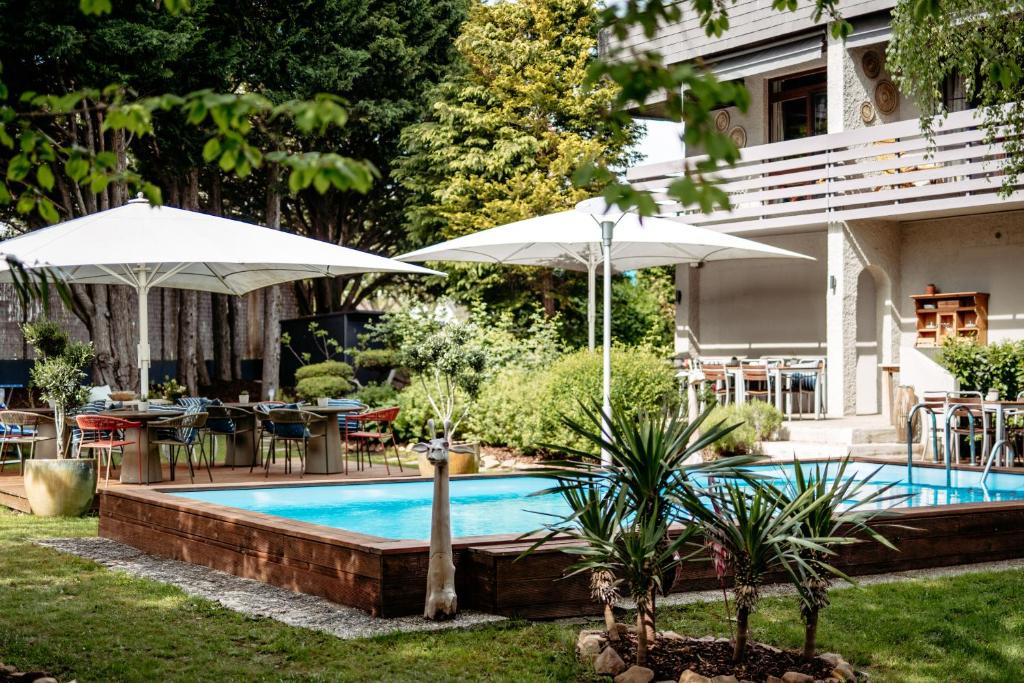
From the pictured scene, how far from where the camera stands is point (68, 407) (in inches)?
426

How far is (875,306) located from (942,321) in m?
1.71

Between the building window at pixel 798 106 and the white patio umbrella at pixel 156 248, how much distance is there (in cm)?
1013

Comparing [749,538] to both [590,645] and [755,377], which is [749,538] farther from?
[755,377]

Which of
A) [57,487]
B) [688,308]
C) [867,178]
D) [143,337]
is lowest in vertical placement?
[57,487]

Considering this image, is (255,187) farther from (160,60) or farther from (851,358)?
(851,358)

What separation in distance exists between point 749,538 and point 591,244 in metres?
9.61

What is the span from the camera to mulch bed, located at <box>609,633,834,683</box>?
15.2 ft

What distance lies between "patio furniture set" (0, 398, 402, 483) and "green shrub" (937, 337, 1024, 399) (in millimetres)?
6791

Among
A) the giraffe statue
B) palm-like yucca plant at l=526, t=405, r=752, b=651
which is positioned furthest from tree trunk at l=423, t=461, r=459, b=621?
palm-like yucca plant at l=526, t=405, r=752, b=651

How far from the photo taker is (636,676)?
460cm

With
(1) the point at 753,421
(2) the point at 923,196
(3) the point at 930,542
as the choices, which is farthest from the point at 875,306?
(3) the point at 930,542

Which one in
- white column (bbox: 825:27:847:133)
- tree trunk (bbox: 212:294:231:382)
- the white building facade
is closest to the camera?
the white building facade

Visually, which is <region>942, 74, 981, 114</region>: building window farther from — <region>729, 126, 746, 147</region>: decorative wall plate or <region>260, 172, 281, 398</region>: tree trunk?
<region>260, 172, 281, 398</region>: tree trunk

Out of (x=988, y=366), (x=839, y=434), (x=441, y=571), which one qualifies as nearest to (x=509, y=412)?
(x=839, y=434)
